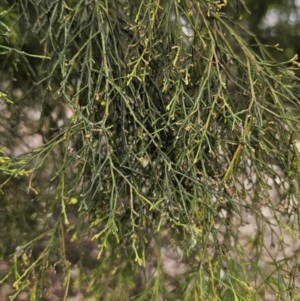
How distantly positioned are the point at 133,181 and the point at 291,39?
1.79 meters

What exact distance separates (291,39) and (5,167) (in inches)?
81.4

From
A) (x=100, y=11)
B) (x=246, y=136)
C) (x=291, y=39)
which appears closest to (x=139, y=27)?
(x=100, y=11)

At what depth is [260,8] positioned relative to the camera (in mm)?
2564

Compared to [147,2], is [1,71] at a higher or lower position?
lower

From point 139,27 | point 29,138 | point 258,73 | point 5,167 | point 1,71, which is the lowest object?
point 29,138

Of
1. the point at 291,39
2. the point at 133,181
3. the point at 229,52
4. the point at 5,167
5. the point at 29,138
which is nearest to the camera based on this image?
the point at 5,167

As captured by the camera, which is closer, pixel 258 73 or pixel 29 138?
pixel 258 73

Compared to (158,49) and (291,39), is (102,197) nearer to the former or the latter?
(158,49)

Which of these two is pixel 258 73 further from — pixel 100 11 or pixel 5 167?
pixel 5 167

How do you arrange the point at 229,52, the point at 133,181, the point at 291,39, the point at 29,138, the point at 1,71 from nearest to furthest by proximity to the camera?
1. the point at 133,181
2. the point at 229,52
3. the point at 1,71
4. the point at 29,138
5. the point at 291,39

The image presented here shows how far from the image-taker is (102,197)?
152cm

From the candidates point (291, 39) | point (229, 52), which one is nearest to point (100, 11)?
point (229, 52)

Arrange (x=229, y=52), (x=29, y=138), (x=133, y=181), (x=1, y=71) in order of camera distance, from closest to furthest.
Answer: (x=133, y=181) < (x=229, y=52) < (x=1, y=71) < (x=29, y=138)

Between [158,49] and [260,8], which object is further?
[260,8]
